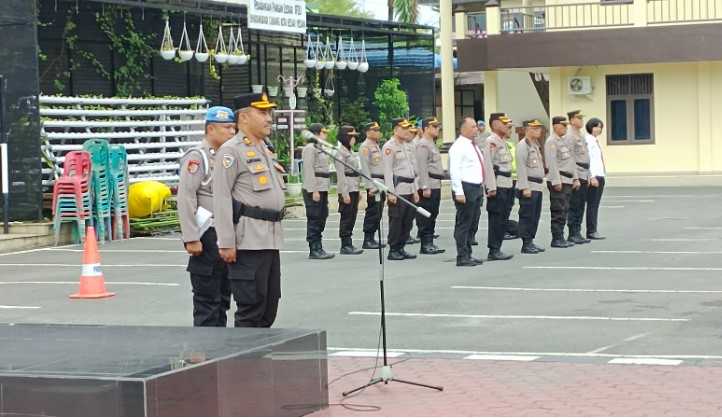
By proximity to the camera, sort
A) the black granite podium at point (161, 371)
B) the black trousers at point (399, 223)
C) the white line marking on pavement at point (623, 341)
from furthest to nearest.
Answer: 1. the black trousers at point (399, 223)
2. the white line marking on pavement at point (623, 341)
3. the black granite podium at point (161, 371)

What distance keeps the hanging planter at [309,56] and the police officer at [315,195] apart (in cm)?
1195

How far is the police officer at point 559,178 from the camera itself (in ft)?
61.9

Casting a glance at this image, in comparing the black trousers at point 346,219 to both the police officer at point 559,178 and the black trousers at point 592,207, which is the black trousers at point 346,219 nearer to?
the police officer at point 559,178

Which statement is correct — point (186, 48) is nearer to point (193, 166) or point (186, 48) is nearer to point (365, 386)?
point (193, 166)

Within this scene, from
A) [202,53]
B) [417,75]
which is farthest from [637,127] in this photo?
[202,53]

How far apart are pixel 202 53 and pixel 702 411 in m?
20.6

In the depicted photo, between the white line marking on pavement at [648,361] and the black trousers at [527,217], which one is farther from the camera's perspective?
the black trousers at [527,217]

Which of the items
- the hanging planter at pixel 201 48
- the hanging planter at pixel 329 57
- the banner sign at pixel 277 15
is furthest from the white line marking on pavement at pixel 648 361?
the hanging planter at pixel 329 57

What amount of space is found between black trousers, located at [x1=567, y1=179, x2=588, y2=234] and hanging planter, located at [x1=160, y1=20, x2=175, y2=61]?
9.67m

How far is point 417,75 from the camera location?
117ft

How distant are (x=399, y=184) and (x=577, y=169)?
3.30 metres

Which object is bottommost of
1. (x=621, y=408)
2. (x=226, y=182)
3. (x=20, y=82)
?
(x=621, y=408)

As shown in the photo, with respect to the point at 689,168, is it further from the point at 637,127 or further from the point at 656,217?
the point at 656,217

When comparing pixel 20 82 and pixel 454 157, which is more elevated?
pixel 20 82
